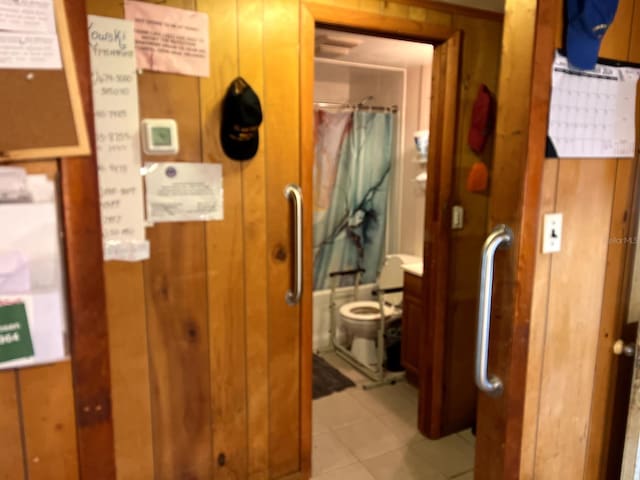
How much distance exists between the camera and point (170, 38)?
60.7 inches

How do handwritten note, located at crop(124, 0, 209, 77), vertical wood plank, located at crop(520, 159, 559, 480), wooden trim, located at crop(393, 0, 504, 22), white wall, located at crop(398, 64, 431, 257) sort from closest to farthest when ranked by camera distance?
vertical wood plank, located at crop(520, 159, 559, 480), handwritten note, located at crop(124, 0, 209, 77), wooden trim, located at crop(393, 0, 504, 22), white wall, located at crop(398, 64, 431, 257)

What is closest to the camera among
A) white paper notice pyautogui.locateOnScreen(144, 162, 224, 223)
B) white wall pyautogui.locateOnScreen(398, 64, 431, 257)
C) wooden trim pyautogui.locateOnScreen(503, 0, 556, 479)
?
wooden trim pyautogui.locateOnScreen(503, 0, 556, 479)

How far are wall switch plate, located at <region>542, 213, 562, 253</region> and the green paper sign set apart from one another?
1224 mm

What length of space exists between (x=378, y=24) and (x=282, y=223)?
93 centimetres

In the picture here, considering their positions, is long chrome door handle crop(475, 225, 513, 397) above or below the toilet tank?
above

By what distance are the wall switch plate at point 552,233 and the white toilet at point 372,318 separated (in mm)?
1895

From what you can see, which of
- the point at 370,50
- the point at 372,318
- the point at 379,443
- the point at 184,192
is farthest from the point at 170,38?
the point at 372,318

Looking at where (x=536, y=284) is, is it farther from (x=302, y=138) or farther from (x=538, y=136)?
(x=302, y=138)

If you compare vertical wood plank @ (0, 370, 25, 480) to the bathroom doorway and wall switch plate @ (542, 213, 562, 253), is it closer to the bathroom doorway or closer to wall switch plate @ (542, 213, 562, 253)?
wall switch plate @ (542, 213, 562, 253)

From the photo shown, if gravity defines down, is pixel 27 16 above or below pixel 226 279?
above

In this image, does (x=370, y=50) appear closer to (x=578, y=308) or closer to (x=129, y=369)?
(x=578, y=308)

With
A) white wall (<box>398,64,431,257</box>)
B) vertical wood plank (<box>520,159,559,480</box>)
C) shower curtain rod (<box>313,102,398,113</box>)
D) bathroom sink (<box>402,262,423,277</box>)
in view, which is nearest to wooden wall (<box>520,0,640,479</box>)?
vertical wood plank (<box>520,159,559,480</box>)

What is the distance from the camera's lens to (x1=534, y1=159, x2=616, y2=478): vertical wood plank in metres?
1.32

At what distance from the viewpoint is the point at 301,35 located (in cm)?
177
